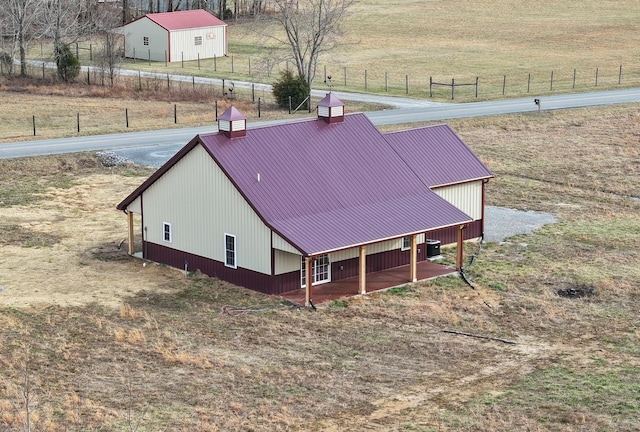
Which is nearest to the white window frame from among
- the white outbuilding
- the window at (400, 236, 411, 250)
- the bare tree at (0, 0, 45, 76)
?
the window at (400, 236, 411, 250)

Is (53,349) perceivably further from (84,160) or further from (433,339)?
(84,160)

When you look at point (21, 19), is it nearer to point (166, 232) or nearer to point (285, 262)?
point (166, 232)

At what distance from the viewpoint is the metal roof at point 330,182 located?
129 ft

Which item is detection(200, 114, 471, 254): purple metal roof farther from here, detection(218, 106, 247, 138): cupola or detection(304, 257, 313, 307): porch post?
detection(304, 257, 313, 307): porch post

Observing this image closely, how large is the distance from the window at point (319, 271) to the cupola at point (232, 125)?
4.76m

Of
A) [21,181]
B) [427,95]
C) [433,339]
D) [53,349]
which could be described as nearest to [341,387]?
[433,339]

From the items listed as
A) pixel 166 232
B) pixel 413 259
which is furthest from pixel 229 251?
pixel 413 259

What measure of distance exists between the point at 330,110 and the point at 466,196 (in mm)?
6583

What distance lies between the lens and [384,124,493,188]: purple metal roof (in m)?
45.2

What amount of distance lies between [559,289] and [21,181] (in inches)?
1025

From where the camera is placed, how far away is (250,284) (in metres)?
39.7

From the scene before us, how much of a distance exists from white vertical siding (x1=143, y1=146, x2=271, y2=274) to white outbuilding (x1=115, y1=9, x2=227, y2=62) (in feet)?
181

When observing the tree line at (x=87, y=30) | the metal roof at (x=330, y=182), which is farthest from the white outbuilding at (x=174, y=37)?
the metal roof at (x=330, y=182)

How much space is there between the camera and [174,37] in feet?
317
